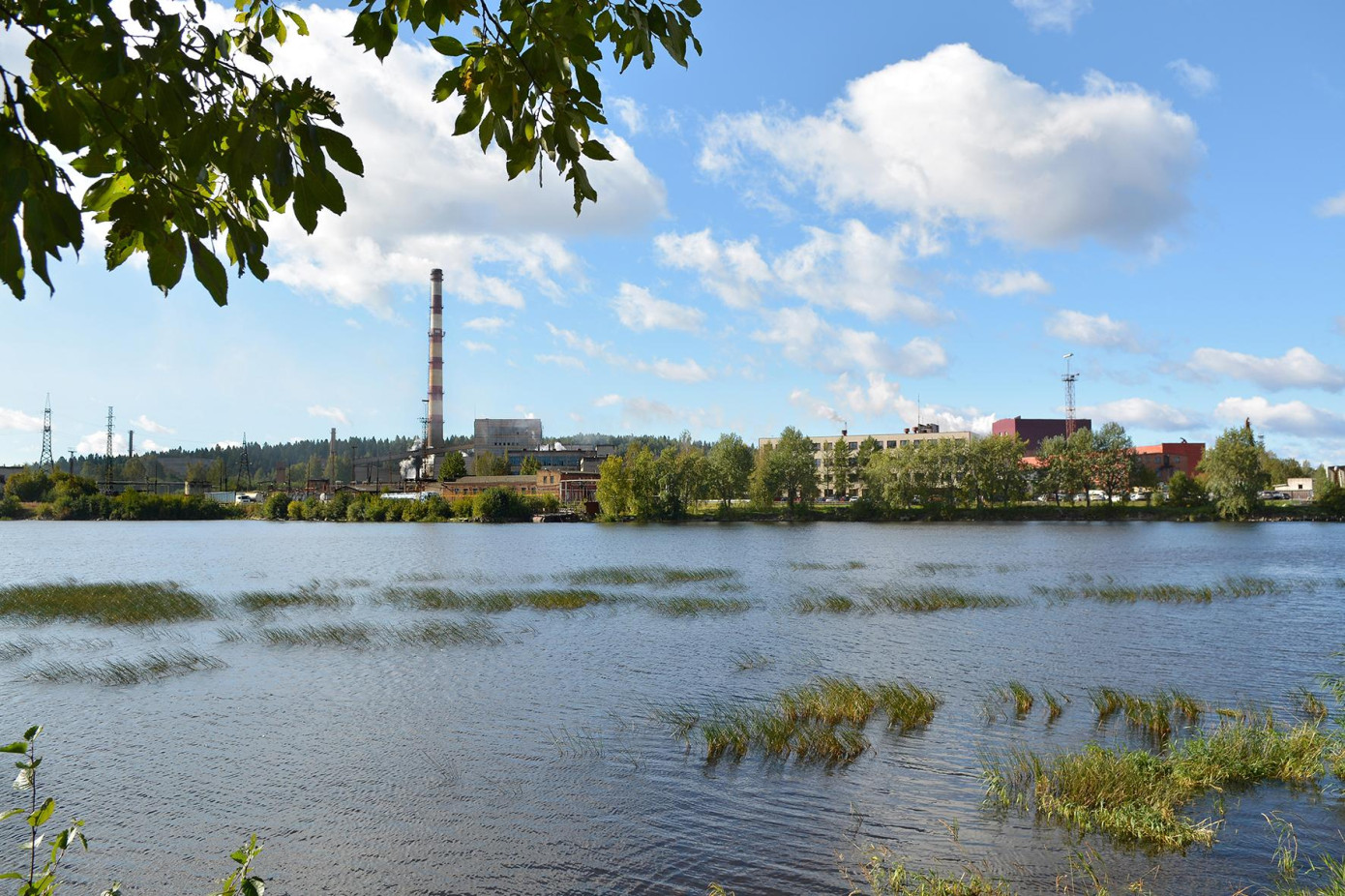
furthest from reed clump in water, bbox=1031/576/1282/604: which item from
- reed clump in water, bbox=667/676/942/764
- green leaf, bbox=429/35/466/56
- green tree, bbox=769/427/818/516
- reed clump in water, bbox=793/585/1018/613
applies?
green tree, bbox=769/427/818/516

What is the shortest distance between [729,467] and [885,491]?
27.0 metres

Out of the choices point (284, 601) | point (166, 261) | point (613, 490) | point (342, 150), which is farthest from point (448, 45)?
point (613, 490)

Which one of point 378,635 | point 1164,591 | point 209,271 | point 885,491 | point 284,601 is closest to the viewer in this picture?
point 209,271

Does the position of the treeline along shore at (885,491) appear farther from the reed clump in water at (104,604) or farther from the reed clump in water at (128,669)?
the reed clump in water at (128,669)

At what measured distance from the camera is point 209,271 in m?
2.63

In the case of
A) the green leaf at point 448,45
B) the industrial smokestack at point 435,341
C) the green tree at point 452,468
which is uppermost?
the industrial smokestack at point 435,341

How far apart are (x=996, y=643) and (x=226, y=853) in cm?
2297

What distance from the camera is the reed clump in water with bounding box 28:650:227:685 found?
23.6 metres

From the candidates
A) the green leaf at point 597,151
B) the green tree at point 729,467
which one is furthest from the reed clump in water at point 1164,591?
the green tree at point 729,467

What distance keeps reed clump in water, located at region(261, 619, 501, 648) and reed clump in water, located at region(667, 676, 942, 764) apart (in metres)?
12.0

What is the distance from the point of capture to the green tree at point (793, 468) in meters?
132

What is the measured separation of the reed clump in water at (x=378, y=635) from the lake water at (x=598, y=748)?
126 cm

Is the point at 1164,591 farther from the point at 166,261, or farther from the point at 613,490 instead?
the point at 613,490

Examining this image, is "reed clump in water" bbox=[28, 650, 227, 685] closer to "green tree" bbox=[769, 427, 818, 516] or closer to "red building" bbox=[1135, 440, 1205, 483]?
"green tree" bbox=[769, 427, 818, 516]
